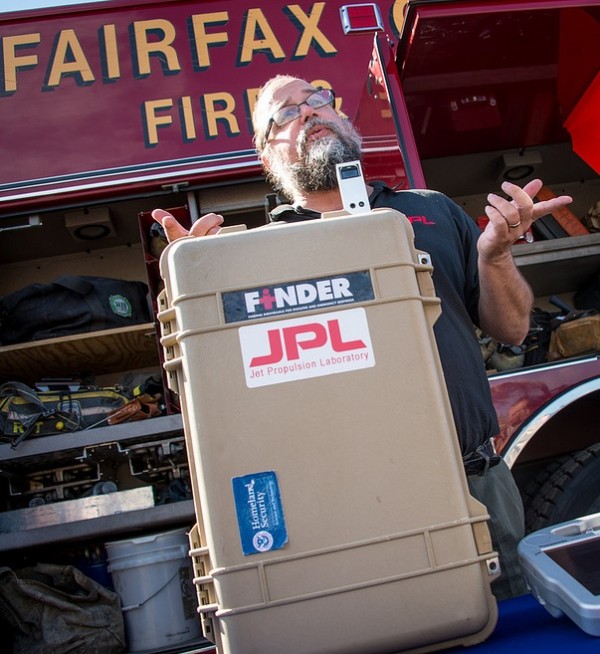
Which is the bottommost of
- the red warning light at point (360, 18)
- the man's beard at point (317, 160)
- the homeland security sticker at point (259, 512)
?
the homeland security sticker at point (259, 512)

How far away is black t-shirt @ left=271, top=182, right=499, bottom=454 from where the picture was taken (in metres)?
1.37

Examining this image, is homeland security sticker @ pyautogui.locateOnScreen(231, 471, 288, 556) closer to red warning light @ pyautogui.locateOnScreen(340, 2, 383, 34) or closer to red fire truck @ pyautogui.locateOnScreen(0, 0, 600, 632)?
red warning light @ pyautogui.locateOnScreen(340, 2, 383, 34)

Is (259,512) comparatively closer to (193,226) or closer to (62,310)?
(193,226)

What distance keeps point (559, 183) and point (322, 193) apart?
252 cm

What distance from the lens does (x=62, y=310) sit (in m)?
2.97

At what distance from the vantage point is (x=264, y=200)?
9.40 feet

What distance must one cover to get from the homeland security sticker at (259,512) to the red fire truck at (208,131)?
1628mm

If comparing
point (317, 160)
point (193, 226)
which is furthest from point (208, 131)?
point (193, 226)

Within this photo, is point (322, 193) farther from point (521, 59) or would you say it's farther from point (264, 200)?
point (521, 59)

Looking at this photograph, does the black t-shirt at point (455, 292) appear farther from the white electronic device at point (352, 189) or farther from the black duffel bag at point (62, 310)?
the black duffel bag at point (62, 310)

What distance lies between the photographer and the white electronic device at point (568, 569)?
840mm

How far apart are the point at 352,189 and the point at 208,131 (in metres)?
1.92

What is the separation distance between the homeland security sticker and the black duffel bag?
2266 mm

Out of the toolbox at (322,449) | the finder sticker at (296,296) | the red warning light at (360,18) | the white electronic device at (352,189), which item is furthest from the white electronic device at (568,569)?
the red warning light at (360,18)
